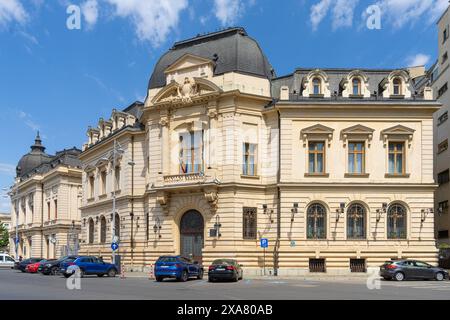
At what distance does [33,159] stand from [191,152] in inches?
2251

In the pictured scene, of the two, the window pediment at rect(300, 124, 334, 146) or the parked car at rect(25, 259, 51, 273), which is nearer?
the window pediment at rect(300, 124, 334, 146)

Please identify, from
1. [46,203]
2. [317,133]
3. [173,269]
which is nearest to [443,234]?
[317,133]

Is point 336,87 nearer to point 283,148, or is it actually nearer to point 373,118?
point 373,118

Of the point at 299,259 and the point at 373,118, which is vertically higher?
the point at 373,118

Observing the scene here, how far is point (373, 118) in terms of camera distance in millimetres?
40938

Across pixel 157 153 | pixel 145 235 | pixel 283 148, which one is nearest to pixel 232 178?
pixel 283 148

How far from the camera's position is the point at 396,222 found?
40594 mm

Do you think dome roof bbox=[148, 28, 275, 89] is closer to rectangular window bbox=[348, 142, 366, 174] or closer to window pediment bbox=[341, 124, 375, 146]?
window pediment bbox=[341, 124, 375, 146]

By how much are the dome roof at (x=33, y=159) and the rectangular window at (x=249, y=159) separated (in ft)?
188

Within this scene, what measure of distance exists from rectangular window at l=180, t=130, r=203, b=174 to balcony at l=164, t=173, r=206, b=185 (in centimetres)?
79

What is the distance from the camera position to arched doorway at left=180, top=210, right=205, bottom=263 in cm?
4266

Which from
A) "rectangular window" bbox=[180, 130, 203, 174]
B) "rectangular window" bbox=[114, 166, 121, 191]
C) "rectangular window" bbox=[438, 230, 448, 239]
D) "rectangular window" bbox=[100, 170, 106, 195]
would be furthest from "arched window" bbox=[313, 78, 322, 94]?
"rectangular window" bbox=[100, 170, 106, 195]
